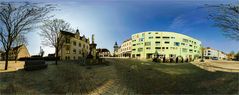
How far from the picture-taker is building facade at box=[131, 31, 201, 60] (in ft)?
22.8

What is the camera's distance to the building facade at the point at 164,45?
6.95m

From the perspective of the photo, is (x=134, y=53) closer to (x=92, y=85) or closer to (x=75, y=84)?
(x=92, y=85)

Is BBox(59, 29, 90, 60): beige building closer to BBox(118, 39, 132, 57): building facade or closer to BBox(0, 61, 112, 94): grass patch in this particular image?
BBox(0, 61, 112, 94): grass patch

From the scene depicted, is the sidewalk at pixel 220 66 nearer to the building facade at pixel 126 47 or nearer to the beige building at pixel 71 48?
the building facade at pixel 126 47

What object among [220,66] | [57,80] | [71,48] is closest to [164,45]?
[220,66]

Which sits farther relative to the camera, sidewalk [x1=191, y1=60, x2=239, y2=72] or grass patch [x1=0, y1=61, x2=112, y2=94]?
grass patch [x1=0, y1=61, x2=112, y2=94]

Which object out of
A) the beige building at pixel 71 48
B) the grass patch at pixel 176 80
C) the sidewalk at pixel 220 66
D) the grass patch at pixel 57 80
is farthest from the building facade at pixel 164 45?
the beige building at pixel 71 48

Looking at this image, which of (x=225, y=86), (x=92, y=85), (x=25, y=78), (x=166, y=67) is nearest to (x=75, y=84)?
(x=92, y=85)

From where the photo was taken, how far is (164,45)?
23.0 ft

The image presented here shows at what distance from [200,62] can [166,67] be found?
4.68 feet

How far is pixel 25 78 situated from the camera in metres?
9.28

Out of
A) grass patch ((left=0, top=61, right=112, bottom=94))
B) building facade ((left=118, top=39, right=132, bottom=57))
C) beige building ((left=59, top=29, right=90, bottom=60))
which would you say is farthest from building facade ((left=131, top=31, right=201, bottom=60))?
beige building ((left=59, top=29, right=90, bottom=60))

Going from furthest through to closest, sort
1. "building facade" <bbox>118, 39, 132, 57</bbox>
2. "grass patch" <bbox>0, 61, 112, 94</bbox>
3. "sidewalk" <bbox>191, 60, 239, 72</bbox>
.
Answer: "grass patch" <bbox>0, 61, 112, 94</bbox>
"sidewalk" <bbox>191, 60, 239, 72</bbox>
"building facade" <bbox>118, 39, 132, 57</bbox>

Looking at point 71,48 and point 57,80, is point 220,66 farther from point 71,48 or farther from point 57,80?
point 57,80
